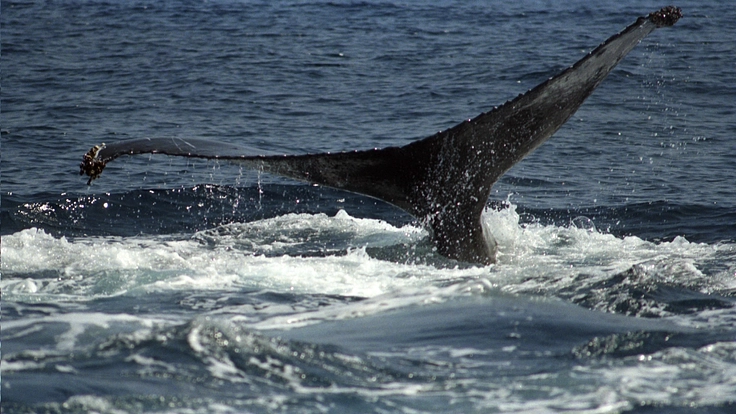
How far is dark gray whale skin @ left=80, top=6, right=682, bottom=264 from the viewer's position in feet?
20.3

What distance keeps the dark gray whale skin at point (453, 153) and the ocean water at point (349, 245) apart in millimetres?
581

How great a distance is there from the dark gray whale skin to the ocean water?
→ 58 cm

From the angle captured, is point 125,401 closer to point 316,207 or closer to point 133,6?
point 316,207

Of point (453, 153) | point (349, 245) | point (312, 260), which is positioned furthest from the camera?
point (349, 245)

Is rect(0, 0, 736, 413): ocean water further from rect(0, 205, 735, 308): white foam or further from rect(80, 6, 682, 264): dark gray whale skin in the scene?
rect(80, 6, 682, 264): dark gray whale skin

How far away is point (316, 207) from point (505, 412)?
6.65 meters

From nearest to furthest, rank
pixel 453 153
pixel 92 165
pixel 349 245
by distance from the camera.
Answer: pixel 92 165 → pixel 453 153 → pixel 349 245

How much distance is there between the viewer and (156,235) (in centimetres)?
902

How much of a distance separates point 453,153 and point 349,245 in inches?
85.8

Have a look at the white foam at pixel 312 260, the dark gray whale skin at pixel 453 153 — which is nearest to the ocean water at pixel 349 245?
the white foam at pixel 312 260

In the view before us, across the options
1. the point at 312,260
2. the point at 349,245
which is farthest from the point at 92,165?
the point at 349,245

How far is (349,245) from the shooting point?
837 cm

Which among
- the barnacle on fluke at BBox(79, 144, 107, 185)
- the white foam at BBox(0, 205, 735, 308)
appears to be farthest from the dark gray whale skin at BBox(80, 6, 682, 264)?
the white foam at BBox(0, 205, 735, 308)

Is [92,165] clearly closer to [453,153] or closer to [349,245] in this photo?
[453,153]
